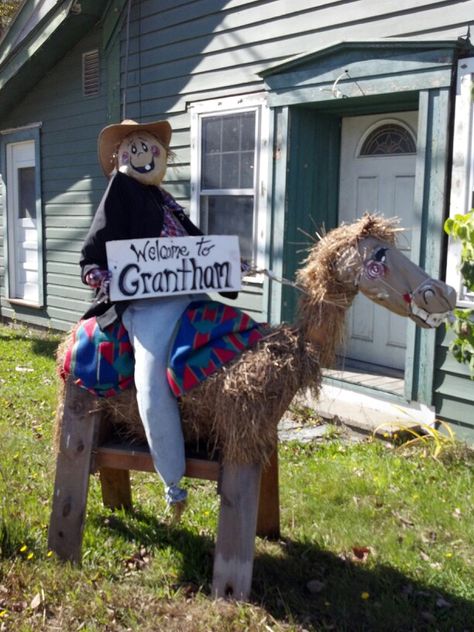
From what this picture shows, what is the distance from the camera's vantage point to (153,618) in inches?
122

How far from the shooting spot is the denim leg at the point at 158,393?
307 cm

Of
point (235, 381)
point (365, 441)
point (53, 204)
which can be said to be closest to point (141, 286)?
point (235, 381)

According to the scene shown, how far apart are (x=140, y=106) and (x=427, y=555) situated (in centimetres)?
590

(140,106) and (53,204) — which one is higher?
(140,106)

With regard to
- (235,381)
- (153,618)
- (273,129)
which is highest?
(273,129)

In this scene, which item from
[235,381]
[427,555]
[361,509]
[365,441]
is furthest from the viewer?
[365,441]

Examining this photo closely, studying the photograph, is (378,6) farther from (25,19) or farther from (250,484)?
(25,19)

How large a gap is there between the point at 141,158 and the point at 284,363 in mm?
1189

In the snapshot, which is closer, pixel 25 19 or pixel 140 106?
pixel 140 106

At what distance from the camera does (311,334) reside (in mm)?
3068

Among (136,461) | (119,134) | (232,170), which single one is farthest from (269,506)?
(232,170)

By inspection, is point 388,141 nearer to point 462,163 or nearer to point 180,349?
point 462,163

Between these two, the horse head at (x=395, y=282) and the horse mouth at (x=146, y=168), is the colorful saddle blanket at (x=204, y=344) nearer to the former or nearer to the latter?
the horse head at (x=395, y=282)

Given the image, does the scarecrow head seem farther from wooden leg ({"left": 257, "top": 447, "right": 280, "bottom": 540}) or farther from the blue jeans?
wooden leg ({"left": 257, "top": 447, "right": 280, "bottom": 540})
